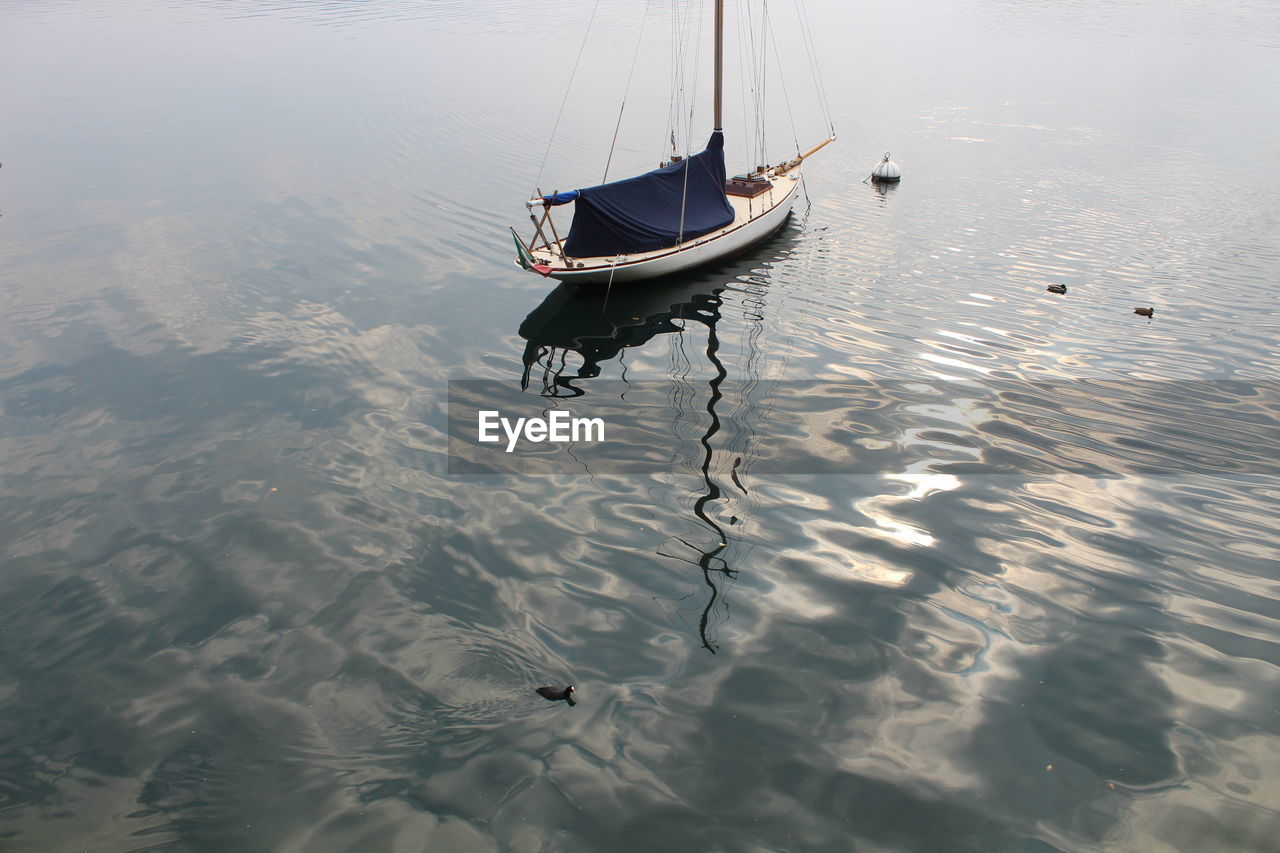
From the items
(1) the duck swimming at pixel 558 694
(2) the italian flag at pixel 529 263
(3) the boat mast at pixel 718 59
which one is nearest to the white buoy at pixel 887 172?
(3) the boat mast at pixel 718 59

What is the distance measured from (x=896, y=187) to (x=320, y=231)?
27.2 m

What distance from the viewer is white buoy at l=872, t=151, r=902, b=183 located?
129 ft

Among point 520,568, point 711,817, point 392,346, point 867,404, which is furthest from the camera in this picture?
point 392,346

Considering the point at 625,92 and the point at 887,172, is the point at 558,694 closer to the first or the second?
the point at 887,172

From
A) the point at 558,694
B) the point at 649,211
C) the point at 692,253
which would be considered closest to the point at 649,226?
the point at 649,211

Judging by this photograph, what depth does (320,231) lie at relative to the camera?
3238 cm

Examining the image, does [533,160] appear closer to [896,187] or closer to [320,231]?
[320,231]

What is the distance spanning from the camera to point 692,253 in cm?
2856

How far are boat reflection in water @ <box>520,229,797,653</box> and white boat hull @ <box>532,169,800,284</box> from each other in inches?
26.6

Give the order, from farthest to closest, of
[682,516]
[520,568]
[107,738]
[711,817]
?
[682,516], [520,568], [107,738], [711,817]

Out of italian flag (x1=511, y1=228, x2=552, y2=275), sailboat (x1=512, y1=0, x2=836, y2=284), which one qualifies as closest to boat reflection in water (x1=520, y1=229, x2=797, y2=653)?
sailboat (x1=512, y1=0, x2=836, y2=284)

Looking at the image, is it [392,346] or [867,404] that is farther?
[392,346]

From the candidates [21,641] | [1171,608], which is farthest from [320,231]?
[1171,608]

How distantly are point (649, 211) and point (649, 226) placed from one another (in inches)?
24.6
